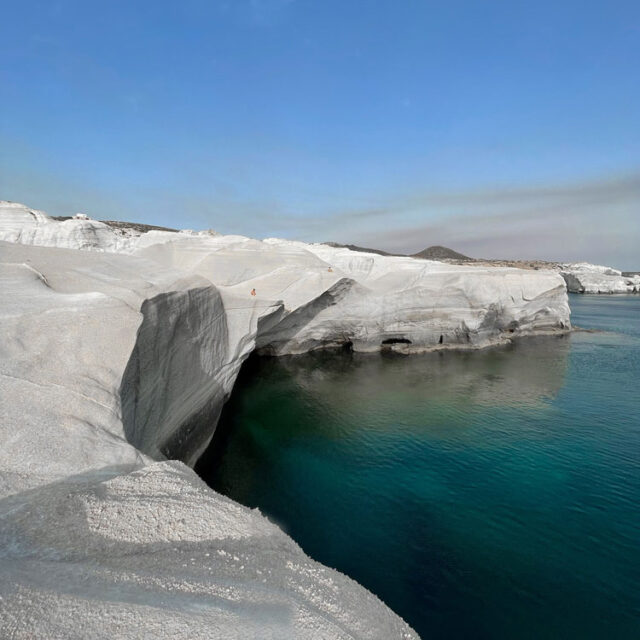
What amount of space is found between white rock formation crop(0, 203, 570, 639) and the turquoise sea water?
3298mm

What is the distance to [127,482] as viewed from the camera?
3.97m

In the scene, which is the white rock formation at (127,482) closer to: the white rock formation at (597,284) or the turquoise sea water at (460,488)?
the turquoise sea water at (460,488)

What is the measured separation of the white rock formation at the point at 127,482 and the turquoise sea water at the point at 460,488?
330cm

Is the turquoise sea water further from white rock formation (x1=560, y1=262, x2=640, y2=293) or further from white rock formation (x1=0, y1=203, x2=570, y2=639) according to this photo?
white rock formation (x1=560, y1=262, x2=640, y2=293)

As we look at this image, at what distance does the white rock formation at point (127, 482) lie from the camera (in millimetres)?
2562

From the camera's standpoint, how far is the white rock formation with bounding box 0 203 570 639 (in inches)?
101

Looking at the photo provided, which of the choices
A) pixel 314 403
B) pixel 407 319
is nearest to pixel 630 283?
pixel 407 319

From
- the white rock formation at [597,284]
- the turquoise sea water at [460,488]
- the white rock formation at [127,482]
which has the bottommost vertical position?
the turquoise sea water at [460,488]

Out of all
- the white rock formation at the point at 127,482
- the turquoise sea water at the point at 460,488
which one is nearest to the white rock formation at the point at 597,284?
the turquoise sea water at the point at 460,488

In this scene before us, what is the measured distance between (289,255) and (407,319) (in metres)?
9.91

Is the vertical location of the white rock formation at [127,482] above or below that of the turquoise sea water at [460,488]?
above

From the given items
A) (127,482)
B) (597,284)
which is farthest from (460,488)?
(597,284)

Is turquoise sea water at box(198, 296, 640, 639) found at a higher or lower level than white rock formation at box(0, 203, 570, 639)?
lower

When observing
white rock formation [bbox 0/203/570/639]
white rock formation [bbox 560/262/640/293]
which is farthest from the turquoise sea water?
white rock formation [bbox 560/262/640/293]
